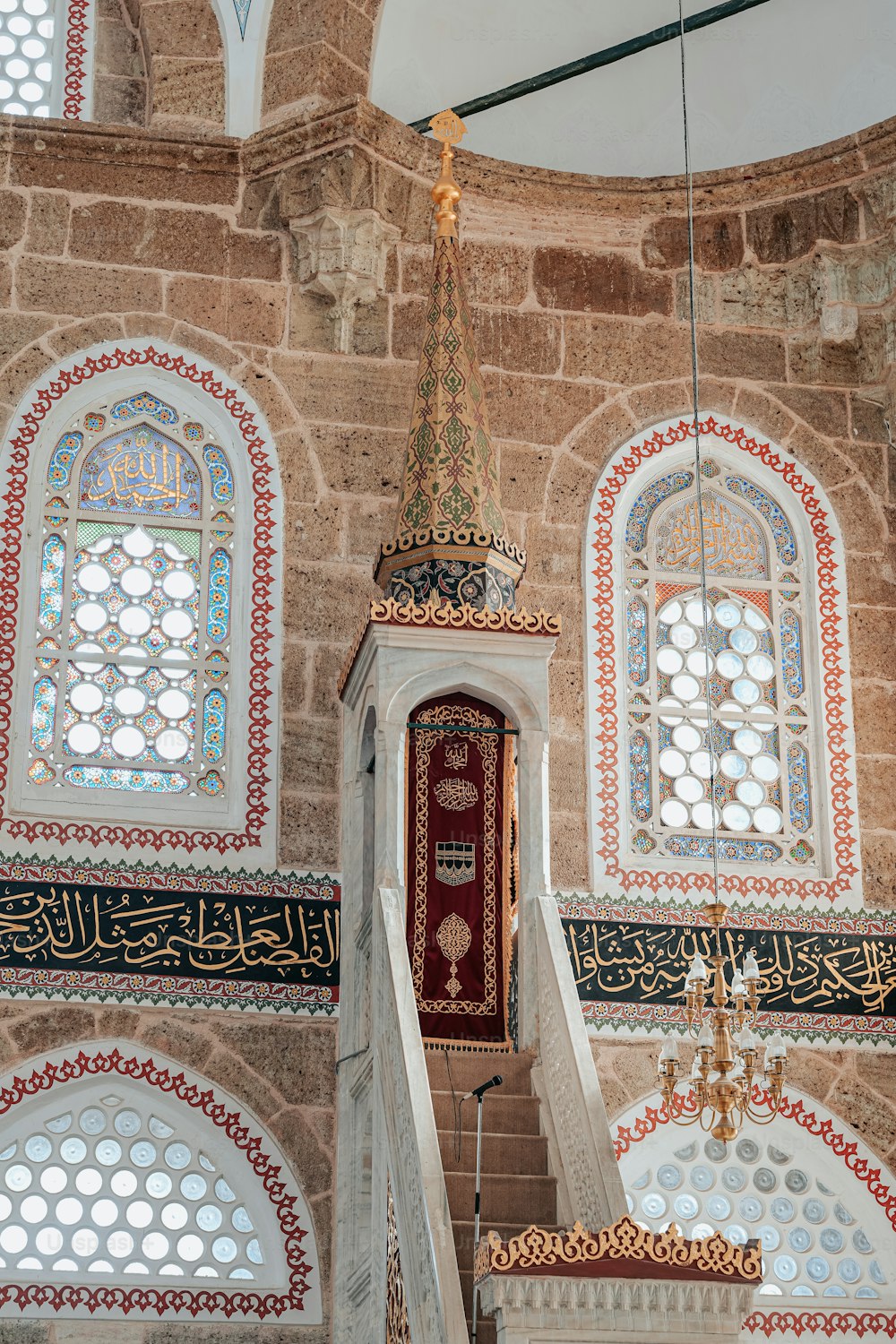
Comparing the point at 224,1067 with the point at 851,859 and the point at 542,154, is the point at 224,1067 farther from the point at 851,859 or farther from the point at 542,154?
the point at 542,154

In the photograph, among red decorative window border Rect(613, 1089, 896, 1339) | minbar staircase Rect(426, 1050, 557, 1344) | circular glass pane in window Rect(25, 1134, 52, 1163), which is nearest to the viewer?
minbar staircase Rect(426, 1050, 557, 1344)

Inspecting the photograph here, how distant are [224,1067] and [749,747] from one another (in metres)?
2.53

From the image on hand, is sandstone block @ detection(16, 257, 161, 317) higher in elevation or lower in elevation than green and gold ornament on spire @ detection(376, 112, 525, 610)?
higher

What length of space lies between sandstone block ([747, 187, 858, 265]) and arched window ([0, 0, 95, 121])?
9.66 feet

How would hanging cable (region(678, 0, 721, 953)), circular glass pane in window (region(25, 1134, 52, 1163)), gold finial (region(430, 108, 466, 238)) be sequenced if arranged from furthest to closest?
hanging cable (region(678, 0, 721, 953))
gold finial (region(430, 108, 466, 238))
circular glass pane in window (region(25, 1134, 52, 1163))

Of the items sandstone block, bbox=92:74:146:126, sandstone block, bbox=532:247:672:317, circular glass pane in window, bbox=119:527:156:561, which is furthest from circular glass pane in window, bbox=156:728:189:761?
sandstone block, bbox=92:74:146:126

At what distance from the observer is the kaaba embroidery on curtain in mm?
7176

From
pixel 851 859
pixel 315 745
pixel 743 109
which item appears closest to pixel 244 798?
pixel 315 745

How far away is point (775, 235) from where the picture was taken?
30.1 ft

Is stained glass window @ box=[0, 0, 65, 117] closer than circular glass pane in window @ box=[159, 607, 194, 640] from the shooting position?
No

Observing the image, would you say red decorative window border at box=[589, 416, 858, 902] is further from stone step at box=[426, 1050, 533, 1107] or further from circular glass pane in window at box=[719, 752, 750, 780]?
stone step at box=[426, 1050, 533, 1107]

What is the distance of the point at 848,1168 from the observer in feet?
26.2

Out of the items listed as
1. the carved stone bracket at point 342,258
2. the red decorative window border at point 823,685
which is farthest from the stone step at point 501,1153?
the carved stone bracket at point 342,258

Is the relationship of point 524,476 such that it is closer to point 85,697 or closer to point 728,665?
point 728,665
